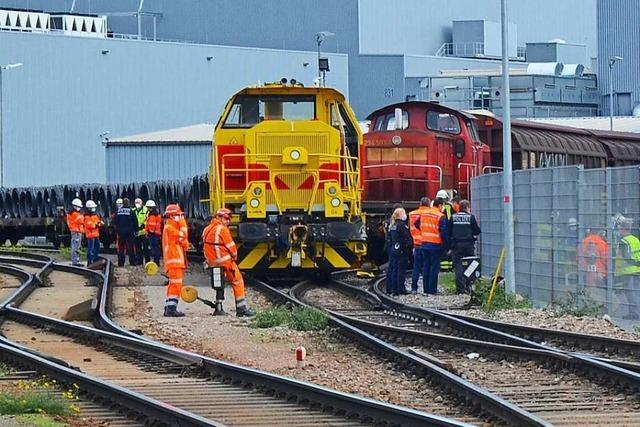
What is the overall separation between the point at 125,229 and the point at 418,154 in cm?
717

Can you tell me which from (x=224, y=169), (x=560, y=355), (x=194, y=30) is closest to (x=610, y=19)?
(x=194, y=30)

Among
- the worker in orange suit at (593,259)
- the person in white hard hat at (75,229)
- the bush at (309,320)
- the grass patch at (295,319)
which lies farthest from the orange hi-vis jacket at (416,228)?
the person in white hard hat at (75,229)

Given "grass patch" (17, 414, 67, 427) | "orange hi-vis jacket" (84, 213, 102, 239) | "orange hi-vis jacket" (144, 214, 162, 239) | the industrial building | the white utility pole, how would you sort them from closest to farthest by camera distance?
"grass patch" (17, 414, 67, 427)
the white utility pole
"orange hi-vis jacket" (144, 214, 162, 239)
"orange hi-vis jacket" (84, 213, 102, 239)
the industrial building

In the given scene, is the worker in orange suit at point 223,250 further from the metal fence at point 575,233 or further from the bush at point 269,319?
the metal fence at point 575,233

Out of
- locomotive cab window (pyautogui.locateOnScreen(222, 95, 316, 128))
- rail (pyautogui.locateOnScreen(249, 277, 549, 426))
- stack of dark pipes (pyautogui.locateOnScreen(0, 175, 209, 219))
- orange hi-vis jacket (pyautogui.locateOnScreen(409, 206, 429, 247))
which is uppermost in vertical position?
locomotive cab window (pyautogui.locateOnScreen(222, 95, 316, 128))

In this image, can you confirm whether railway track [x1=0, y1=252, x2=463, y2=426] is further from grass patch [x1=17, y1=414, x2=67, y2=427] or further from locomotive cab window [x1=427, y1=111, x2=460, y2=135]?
locomotive cab window [x1=427, y1=111, x2=460, y2=135]

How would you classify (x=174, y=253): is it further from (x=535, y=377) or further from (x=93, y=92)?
(x=93, y=92)

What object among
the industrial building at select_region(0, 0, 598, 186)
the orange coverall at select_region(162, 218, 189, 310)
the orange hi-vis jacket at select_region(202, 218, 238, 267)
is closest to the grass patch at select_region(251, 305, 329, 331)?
the orange hi-vis jacket at select_region(202, 218, 238, 267)

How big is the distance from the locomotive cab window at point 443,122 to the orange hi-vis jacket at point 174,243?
1088 cm

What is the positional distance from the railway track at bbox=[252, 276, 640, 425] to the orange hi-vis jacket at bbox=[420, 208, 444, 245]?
529cm

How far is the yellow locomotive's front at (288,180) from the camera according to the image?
2338 cm

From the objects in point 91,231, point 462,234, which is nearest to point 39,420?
point 462,234

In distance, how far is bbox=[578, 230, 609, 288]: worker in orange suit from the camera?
59.0 feet

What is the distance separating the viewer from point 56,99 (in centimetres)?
6419
